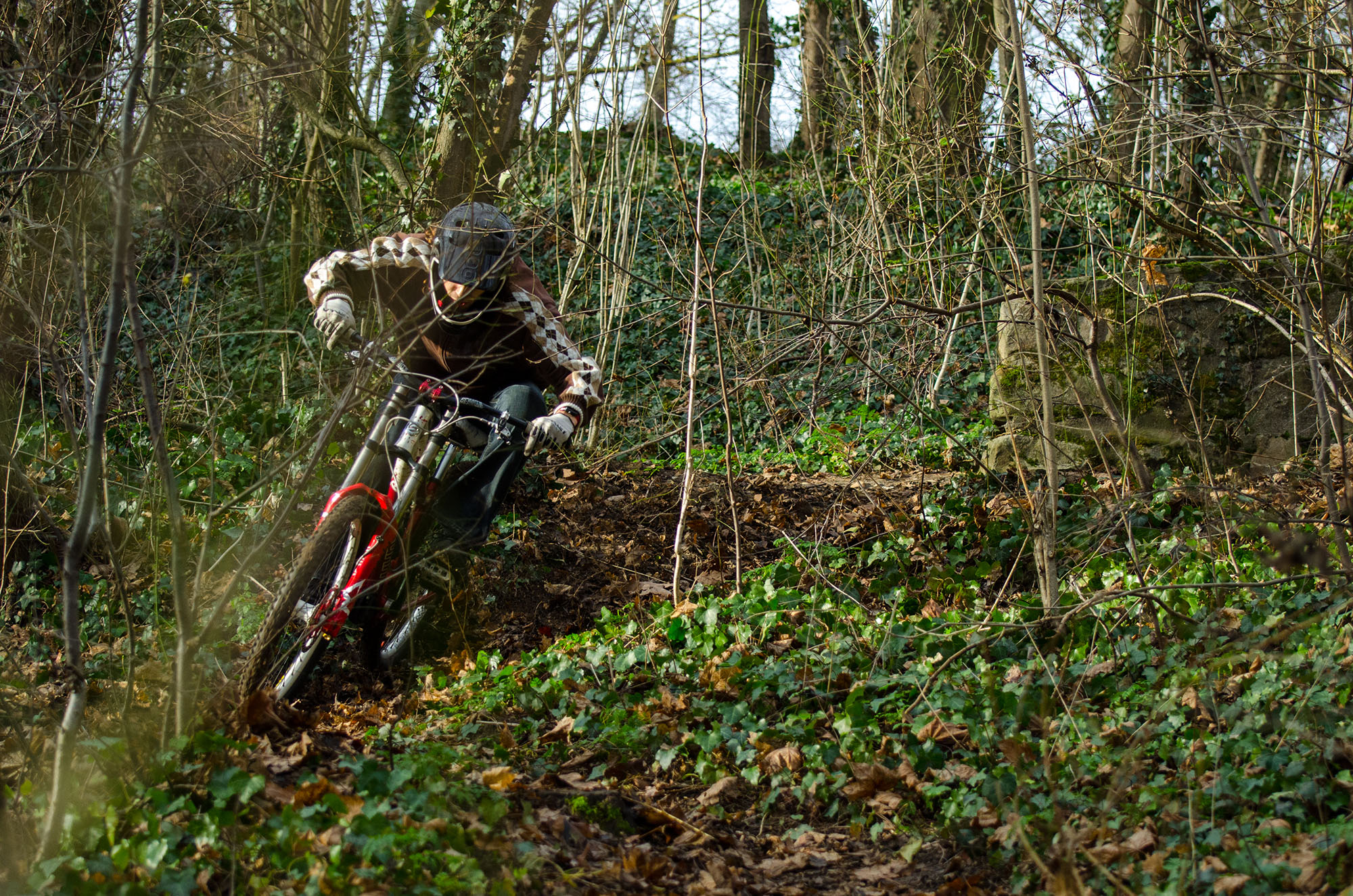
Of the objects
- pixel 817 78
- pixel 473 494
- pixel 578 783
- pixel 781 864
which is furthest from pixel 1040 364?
pixel 817 78

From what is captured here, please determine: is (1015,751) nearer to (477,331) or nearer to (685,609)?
(685,609)

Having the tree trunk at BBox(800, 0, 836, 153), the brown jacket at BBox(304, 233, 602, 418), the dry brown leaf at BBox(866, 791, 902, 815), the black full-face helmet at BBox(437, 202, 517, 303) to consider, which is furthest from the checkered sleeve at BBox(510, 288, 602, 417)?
the tree trunk at BBox(800, 0, 836, 153)

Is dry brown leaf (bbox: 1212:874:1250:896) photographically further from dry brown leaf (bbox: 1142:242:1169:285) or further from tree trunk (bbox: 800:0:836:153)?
tree trunk (bbox: 800:0:836:153)

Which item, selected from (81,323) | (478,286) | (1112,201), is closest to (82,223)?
(81,323)

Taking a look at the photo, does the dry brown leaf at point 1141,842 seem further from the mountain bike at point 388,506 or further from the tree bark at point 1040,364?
the mountain bike at point 388,506

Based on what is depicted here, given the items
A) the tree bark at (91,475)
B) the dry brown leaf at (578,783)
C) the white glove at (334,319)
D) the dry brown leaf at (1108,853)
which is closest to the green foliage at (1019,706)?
the dry brown leaf at (1108,853)

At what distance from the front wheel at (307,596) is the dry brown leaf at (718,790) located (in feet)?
4.72

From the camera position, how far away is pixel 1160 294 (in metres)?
6.16

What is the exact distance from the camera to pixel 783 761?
136 inches

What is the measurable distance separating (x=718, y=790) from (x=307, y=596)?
6.24 feet

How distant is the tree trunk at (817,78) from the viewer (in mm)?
8875

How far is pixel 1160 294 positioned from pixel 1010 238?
2506 mm

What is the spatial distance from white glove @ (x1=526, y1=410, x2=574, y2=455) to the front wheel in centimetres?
69

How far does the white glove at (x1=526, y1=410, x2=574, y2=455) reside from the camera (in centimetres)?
428
